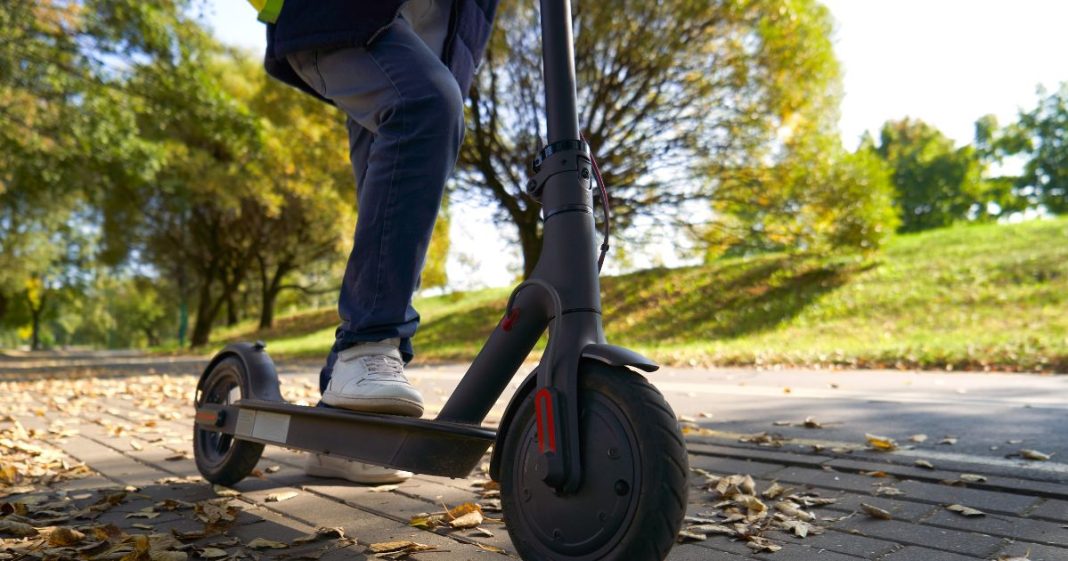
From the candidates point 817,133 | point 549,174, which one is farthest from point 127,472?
point 817,133

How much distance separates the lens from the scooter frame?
1618 mm

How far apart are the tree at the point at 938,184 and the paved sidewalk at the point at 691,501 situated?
138ft

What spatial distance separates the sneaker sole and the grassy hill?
24.8 ft

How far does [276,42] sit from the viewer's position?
7.82 ft

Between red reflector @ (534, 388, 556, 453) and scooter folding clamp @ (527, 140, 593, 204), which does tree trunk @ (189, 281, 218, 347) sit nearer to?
scooter folding clamp @ (527, 140, 593, 204)

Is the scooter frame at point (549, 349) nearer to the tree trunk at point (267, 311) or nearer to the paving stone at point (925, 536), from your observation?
the paving stone at point (925, 536)

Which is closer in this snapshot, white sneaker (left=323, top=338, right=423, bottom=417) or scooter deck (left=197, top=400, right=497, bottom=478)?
scooter deck (left=197, top=400, right=497, bottom=478)

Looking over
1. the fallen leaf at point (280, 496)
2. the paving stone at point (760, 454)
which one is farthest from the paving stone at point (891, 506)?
the fallen leaf at point (280, 496)

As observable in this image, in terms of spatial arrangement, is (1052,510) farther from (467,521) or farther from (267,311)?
(267,311)

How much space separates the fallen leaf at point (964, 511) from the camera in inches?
93.0

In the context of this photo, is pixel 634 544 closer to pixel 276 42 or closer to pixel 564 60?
pixel 564 60

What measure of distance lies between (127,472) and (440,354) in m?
10.4

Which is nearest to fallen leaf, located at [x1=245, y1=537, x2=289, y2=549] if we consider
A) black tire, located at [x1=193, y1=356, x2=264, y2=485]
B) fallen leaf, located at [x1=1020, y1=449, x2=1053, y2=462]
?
black tire, located at [x1=193, y1=356, x2=264, y2=485]

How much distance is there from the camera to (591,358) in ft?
5.34
